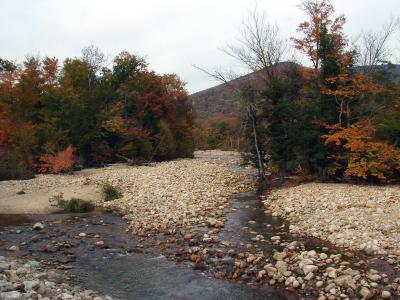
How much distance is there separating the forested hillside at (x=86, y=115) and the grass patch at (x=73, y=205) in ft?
31.3

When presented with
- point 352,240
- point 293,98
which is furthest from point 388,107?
point 352,240

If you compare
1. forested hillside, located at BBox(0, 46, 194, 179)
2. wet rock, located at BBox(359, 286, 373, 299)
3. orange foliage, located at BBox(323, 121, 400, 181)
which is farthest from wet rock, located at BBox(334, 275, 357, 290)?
forested hillside, located at BBox(0, 46, 194, 179)

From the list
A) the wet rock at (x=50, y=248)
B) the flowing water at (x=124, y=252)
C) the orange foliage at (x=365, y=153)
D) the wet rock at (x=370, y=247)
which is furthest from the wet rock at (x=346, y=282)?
the orange foliage at (x=365, y=153)

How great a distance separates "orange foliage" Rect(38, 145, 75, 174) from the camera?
86.9 ft

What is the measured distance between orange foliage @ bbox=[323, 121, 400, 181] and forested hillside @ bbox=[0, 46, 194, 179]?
19361mm

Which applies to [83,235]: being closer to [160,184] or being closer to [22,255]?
[22,255]

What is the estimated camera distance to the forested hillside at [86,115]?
91.6 ft

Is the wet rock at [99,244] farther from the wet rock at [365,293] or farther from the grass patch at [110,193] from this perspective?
the wet rock at [365,293]

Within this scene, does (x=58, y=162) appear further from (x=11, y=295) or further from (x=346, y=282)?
(x=346, y=282)

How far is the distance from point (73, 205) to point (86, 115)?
16113 millimetres

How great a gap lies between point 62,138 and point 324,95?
20674 millimetres

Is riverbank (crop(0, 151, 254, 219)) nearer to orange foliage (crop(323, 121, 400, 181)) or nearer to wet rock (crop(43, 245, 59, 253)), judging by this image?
wet rock (crop(43, 245, 59, 253))

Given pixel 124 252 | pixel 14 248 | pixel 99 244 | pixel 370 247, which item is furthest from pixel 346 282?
pixel 14 248

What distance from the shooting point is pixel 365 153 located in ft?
54.2
